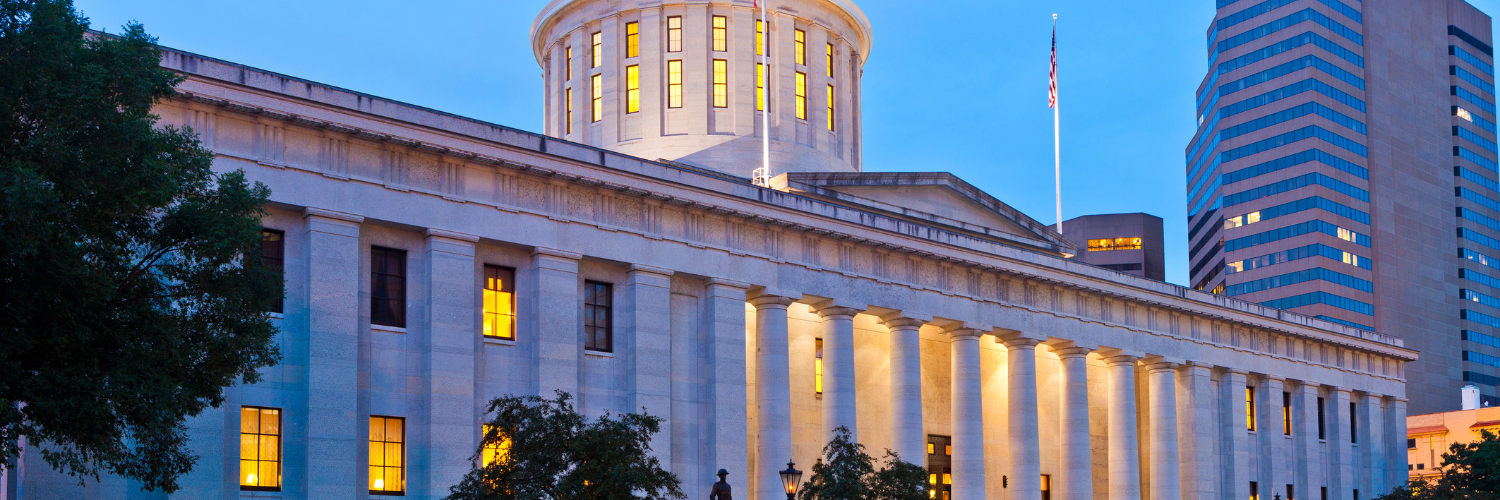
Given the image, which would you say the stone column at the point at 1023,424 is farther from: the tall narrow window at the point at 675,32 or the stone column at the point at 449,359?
the stone column at the point at 449,359

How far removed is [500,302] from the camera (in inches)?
1686

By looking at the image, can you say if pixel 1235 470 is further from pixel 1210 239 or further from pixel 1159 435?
pixel 1210 239

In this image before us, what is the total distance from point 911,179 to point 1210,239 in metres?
110

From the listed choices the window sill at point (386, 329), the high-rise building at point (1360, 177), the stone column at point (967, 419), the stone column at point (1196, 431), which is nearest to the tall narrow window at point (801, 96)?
the stone column at point (967, 419)

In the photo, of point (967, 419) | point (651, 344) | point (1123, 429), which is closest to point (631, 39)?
point (967, 419)

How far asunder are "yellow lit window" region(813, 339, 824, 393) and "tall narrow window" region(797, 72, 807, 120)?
1794 cm

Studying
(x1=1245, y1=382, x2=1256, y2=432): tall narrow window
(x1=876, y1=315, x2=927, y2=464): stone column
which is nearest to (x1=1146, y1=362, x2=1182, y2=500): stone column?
(x1=1245, y1=382, x2=1256, y2=432): tall narrow window

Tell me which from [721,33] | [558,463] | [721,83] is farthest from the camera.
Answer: [721,33]

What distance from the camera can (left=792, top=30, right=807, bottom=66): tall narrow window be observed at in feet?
233

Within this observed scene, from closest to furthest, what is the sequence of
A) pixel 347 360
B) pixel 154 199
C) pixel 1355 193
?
1. pixel 154 199
2. pixel 347 360
3. pixel 1355 193

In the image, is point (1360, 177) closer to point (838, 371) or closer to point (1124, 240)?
point (1124, 240)

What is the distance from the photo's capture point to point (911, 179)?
6056 centimetres

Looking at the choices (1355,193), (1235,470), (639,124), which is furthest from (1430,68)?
(639,124)

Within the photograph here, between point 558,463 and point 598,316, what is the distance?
14599 mm
